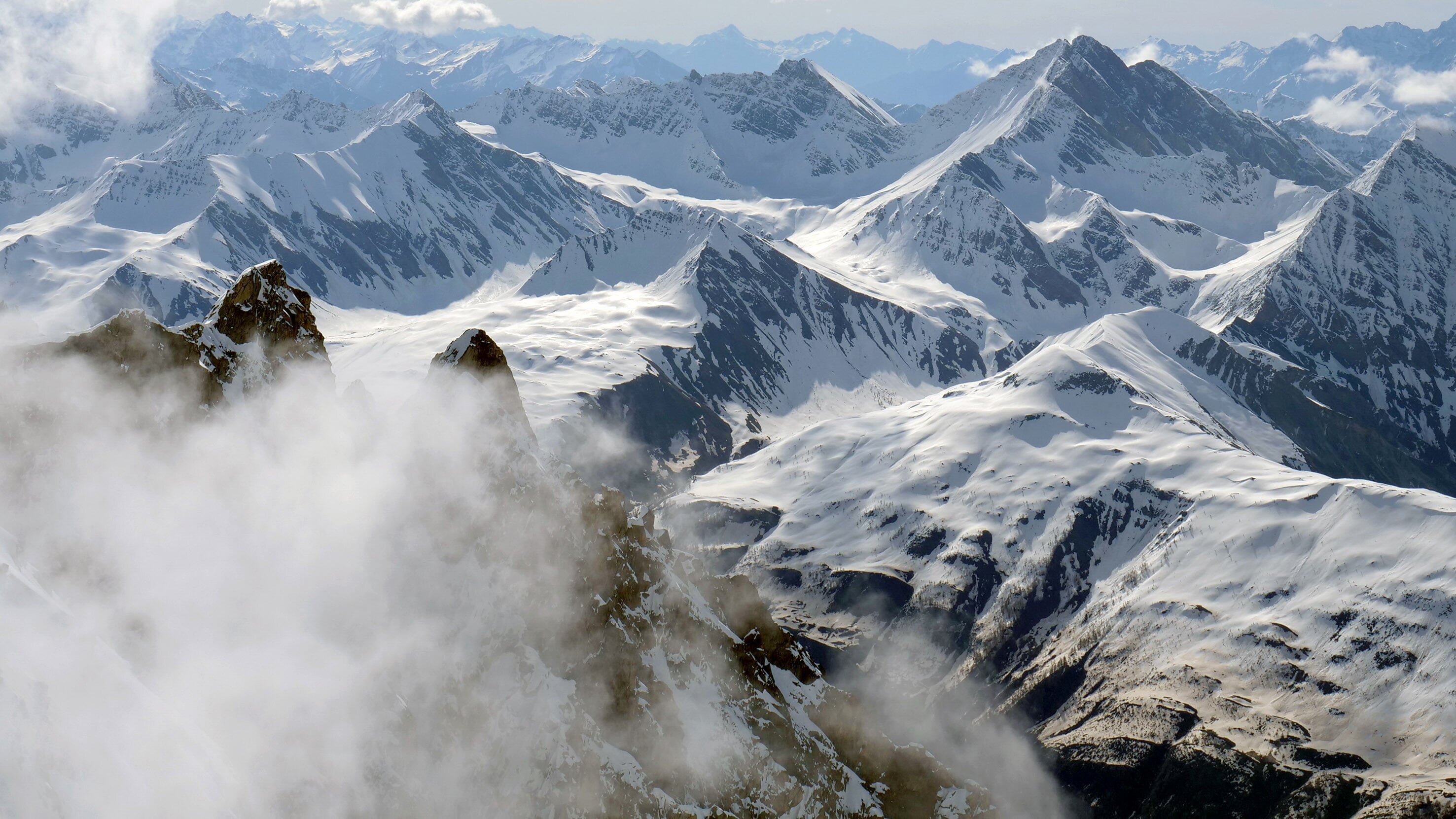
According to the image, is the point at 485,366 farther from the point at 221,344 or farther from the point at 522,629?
the point at 522,629

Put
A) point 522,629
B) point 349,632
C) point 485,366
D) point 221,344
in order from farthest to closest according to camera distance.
A: point 485,366 → point 522,629 → point 221,344 → point 349,632

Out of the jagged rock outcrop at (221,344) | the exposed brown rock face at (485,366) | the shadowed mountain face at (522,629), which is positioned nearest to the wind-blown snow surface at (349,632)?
the shadowed mountain face at (522,629)

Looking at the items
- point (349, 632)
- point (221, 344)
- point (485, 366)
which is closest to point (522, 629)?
point (349, 632)

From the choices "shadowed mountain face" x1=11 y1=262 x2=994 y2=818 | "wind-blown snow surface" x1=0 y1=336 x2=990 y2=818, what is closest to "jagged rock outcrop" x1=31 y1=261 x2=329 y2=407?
"shadowed mountain face" x1=11 y1=262 x2=994 y2=818

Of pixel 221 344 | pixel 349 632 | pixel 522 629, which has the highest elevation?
pixel 221 344

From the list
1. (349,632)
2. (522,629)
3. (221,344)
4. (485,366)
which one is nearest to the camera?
(349,632)

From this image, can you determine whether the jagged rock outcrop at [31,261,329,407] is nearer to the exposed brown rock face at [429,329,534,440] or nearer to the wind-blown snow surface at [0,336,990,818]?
the wind-blown snow surface at [0,336,990,818]

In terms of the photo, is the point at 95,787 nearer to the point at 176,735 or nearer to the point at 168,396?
the point at 176,735

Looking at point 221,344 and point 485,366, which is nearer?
point 221,344

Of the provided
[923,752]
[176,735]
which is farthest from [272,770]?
[923,752]
